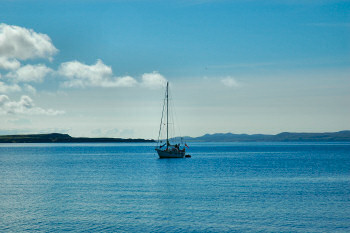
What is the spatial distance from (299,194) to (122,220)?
2762 cm

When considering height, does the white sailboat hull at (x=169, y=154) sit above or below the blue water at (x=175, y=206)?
above

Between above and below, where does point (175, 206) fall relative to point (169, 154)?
below

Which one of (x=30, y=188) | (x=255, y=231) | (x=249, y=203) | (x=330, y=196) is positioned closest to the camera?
(x=255, y=231)

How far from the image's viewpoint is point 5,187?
62.9 m

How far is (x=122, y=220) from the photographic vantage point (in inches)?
1508

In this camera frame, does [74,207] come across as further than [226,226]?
Yes

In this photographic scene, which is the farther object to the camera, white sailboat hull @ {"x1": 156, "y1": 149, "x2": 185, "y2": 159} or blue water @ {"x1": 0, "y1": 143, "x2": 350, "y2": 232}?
white sailboat hull @ {"x1": 156, "y1": 149, "x2": 185, "y2": 159}

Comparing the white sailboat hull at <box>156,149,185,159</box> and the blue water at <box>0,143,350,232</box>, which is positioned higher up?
the white sailboat hull at <box>156,149,185,159</box>

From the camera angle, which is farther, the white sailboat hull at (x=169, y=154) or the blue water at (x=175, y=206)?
the white sailboat hull at (x=169, y=154)

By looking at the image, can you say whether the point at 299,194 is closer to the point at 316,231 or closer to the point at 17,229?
the point at 316,231

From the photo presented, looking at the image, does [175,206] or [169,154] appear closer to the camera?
[175,206]

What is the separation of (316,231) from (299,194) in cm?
2052

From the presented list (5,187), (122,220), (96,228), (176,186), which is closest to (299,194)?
(176,186)

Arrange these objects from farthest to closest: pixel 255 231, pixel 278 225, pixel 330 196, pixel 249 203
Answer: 1. pixel 330 196
2. pixel 249 203
3. pixel 278 225
4. pixel 255 231
